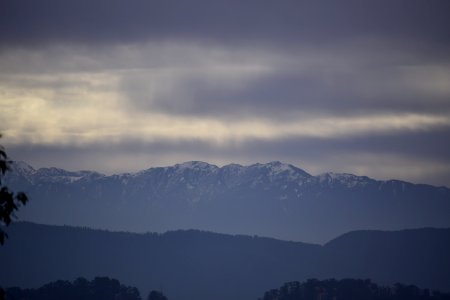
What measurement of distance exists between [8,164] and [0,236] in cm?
354

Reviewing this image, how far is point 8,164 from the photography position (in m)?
51.0

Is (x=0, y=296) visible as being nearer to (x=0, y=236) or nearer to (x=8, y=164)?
(x=0, y=236)

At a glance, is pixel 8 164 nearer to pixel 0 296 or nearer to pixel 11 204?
pixel 11 204

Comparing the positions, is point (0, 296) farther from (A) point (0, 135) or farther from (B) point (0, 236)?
(A) point (0, 135)

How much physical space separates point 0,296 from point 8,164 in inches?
244

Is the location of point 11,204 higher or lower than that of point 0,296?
higher

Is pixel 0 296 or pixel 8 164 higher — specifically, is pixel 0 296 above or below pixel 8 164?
below

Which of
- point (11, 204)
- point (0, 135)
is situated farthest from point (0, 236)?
point (0, 135)

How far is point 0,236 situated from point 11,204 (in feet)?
5.33

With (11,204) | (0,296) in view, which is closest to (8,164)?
(11,204)

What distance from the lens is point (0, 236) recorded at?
49.8m

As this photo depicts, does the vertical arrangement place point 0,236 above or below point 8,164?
below

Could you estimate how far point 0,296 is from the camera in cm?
5019
